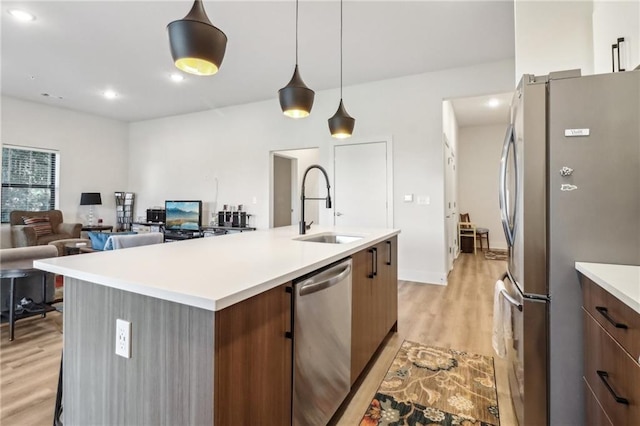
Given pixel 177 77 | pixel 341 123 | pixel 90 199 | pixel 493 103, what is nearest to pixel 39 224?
pixel 90 199

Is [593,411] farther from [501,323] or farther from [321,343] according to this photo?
[321,343]

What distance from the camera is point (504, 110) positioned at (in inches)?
243

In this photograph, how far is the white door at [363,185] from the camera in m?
4.77

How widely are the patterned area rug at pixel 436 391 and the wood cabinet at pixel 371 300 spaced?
0.68 feet

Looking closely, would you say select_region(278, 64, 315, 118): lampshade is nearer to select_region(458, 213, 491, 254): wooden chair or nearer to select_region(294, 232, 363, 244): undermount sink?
select_region(294, 232, 363, 244): undermount sink

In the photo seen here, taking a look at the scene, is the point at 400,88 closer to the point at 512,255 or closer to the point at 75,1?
the point at 512,255

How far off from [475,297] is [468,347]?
146cm

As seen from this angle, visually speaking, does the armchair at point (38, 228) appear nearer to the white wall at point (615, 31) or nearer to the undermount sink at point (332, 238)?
the undermount sink at point (332, 238)

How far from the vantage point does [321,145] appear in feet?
17.3

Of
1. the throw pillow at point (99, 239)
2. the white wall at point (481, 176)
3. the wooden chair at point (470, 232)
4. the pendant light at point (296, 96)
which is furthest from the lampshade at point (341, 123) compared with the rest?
the white wall at point (481, 176)

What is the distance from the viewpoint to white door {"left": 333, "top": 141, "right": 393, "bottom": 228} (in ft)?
15.6

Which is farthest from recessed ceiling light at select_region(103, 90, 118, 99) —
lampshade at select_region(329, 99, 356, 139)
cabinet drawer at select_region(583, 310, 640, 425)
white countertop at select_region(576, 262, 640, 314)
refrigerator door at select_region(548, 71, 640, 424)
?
cabinet drawer at select_region(583, 310, 640, 425)

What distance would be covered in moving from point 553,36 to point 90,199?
7820mm

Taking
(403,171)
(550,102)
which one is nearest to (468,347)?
(550,102)
